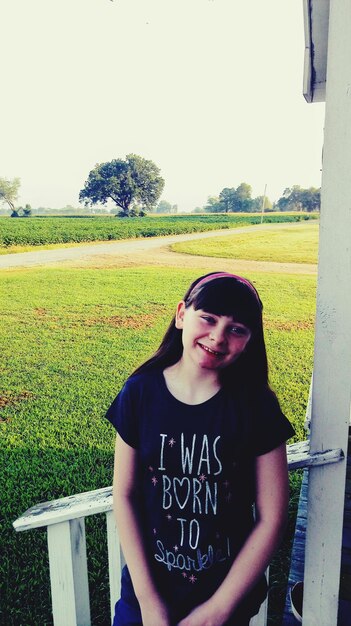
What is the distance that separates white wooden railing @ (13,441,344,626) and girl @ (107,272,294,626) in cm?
13

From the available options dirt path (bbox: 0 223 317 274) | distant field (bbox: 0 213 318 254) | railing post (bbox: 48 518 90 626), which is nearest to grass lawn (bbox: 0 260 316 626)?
railing post (bbox: 48 518 90 626)

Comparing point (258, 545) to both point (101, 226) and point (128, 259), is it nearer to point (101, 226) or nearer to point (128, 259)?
point (128, 259)

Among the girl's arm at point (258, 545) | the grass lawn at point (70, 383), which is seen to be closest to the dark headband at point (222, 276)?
the girl's arm at point (258, 545)

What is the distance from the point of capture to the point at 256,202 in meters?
25.2

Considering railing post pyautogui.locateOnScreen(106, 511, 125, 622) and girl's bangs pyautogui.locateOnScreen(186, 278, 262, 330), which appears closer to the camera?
girl's bangs pyautogui.locateOnScreen(186, 278, 262, 330)

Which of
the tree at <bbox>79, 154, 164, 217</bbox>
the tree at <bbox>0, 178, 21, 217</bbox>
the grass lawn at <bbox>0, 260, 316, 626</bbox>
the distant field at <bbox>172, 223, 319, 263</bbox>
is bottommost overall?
the grass lawn at <bbox>0, 260, 316, 626</bbox>

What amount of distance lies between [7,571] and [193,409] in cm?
193

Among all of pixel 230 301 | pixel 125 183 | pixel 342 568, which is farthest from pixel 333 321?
pixel 125 183

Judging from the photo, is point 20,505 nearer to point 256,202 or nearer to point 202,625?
point 202,625

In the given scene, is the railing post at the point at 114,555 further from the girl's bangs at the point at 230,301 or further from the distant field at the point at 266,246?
the distant field at the point at 266,246

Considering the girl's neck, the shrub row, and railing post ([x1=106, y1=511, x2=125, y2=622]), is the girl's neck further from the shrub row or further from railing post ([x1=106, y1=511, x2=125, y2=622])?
the shrub row

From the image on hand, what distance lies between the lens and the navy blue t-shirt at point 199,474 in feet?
2.86

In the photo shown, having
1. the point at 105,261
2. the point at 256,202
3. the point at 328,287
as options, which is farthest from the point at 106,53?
the point at 328,287

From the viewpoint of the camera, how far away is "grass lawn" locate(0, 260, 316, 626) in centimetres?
236
